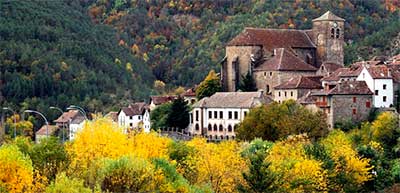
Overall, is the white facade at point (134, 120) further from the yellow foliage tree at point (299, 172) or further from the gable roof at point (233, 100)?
the yellow foliage tree at point (299, 172)

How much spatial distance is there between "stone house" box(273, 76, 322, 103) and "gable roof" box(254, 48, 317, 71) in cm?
233

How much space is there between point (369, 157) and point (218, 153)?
13.5m

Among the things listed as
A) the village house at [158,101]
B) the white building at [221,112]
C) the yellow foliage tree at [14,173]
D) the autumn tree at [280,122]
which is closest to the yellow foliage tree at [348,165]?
the autumn tree at [280,122]

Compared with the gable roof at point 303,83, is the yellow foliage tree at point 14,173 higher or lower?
lower

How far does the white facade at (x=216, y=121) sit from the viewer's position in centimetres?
10144

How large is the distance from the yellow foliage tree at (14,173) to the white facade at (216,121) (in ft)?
154

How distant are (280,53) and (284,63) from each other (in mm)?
2114

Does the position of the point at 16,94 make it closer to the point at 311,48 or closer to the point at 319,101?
the point at 311,48

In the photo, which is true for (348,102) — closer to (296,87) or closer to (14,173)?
(296,87)

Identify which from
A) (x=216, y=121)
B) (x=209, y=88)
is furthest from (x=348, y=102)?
(x=209, y=88)

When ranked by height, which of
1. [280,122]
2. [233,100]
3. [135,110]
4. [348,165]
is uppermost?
[233,100]

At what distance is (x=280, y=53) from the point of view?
352ft

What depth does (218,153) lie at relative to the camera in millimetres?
73375

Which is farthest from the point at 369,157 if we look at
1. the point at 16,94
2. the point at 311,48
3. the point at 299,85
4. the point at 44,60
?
the point at 44,60
